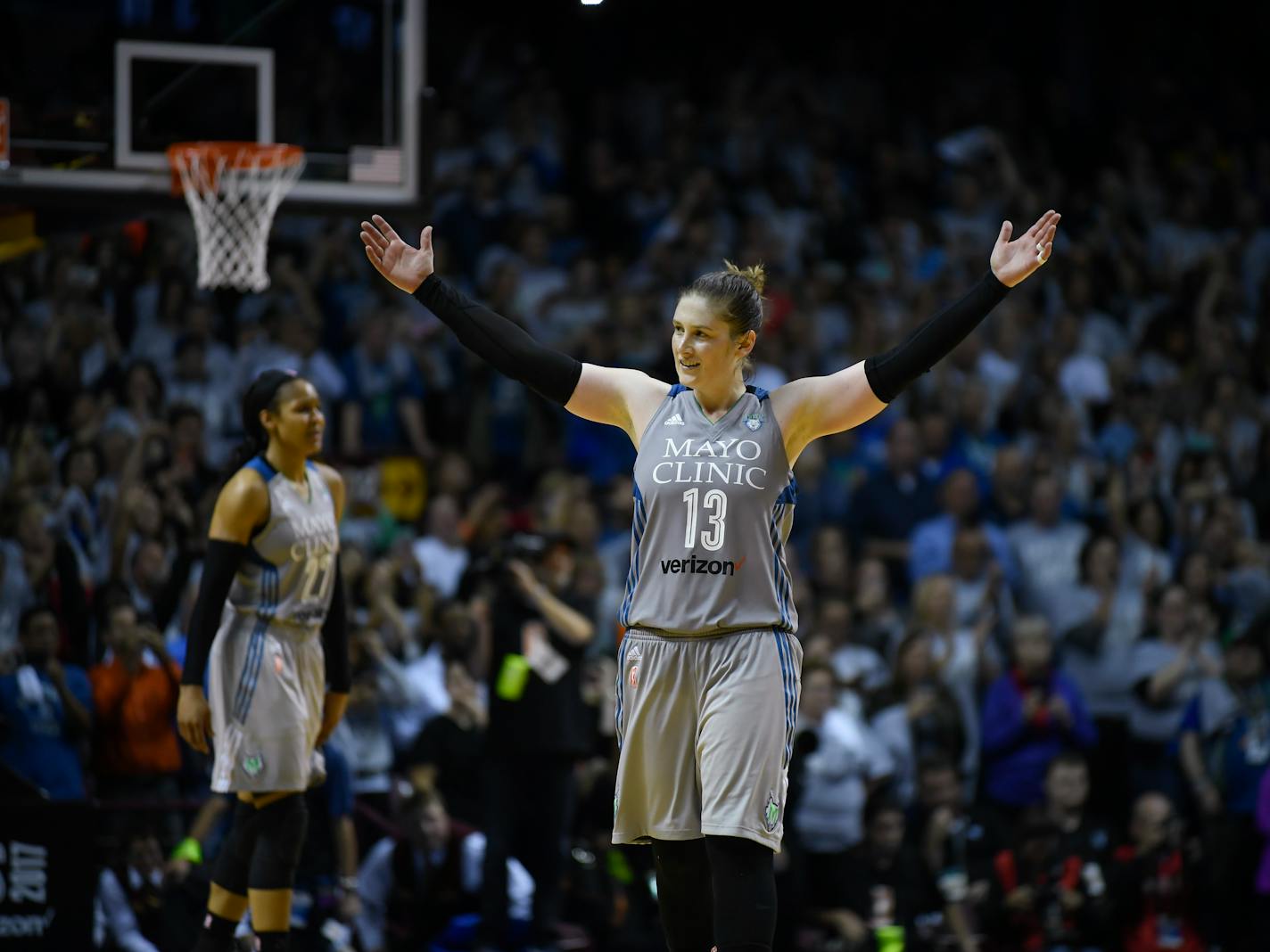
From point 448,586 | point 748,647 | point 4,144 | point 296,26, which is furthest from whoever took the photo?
point 448,586

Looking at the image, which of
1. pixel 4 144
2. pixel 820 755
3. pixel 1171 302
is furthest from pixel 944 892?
pixel 1171 302

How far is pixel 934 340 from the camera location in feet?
17.1

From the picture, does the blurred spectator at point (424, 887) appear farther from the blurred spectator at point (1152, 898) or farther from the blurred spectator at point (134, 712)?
the blurred spectator at point (1152, 898)

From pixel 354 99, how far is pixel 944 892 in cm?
558

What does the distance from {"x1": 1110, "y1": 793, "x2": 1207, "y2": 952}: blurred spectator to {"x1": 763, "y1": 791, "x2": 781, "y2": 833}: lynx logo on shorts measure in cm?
592

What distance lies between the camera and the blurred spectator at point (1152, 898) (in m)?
10.5

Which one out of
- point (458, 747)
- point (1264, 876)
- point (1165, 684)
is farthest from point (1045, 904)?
point (458, 747)

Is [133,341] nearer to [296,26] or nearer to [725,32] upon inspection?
[296,26]

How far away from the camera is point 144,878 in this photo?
29.4 feet

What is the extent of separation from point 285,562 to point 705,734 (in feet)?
7.77

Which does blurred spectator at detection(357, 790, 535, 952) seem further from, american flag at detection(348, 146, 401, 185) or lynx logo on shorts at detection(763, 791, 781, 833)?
lynx logo on shorts at detection(763, 791, 781, 833)

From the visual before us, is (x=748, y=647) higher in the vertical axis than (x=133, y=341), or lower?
lower

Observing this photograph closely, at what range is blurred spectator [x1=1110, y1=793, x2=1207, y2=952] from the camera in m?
10.5

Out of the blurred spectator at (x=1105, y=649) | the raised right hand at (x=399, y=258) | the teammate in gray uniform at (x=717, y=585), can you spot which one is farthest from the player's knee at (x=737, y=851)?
the blurred spectator at (x=1105, y=649)
